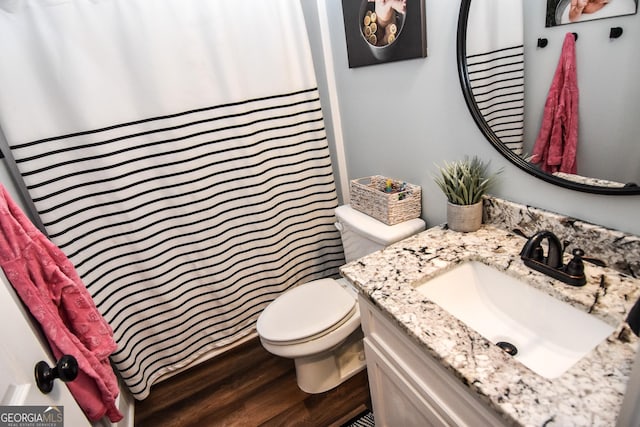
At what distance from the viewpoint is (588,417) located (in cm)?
54

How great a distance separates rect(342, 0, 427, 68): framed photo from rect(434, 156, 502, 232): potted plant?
434mm

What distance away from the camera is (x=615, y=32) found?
725 millimetres

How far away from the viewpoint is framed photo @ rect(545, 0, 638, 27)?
71 cm

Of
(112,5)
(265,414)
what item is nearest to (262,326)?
(265,414)

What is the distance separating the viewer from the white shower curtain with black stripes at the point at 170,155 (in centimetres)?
120

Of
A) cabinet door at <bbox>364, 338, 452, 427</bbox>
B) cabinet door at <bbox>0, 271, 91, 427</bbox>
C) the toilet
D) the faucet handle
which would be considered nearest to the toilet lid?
the toilet

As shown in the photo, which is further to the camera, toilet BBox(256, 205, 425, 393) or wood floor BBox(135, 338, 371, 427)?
wood floor BBox(135, 338, 371, 427)

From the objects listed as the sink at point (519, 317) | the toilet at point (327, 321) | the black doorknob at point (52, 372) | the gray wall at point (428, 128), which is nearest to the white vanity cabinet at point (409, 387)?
the sink at point (519, 317)

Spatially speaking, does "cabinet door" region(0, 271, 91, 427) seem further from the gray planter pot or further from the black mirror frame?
the black mirror frame

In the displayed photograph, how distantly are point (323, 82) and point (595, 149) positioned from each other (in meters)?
1.27

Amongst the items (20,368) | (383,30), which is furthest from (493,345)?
(383,30)

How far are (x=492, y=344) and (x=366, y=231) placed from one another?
747 mm

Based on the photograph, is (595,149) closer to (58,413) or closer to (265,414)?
(58,413)

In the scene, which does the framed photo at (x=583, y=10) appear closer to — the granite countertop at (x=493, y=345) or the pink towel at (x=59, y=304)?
the granite countertop at (x=493, y=345)
